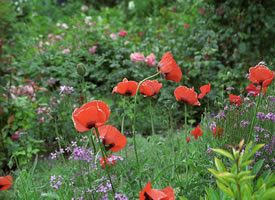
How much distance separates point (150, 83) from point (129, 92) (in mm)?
135

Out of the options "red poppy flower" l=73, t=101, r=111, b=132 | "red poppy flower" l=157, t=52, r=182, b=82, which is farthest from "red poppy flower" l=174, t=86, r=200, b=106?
"red poppy flower" l=73, t=101, r=111, b=132

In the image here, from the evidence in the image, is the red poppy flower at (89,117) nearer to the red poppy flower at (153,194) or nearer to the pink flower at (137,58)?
the red poppy flower at (153,194)

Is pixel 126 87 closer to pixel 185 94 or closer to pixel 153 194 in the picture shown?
pixel 185 94

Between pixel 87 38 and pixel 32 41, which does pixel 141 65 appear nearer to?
pixel 87 38

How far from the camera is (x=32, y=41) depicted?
468 centimetres

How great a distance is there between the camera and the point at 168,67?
1289mm

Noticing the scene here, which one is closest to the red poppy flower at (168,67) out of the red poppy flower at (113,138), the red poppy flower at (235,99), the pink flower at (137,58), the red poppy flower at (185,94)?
the red poppy flower at (185,94)

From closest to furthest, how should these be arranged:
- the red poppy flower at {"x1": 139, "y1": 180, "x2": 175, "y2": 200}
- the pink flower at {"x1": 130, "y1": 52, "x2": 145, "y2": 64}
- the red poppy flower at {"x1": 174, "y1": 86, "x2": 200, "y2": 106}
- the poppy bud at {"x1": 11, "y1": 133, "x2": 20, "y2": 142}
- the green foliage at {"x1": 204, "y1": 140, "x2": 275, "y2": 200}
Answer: the green foliage at {"x1": 204, "y1": 140, "x2": 275, "y2": 200}, the red poppy flower at {"x1": 139, "y1": 180, "x2": 175, "y2": 200}, the red poppy flower at {"x1": 174, "y1": 86, "x2": 200, "y2": 106}, the poppy bud at {"x1": 11, "y1": 133, "x2": 20, "y2": 142}, the pink flower at {"x1": 130, "y1": 52, "x2": 145, "y2": 64}

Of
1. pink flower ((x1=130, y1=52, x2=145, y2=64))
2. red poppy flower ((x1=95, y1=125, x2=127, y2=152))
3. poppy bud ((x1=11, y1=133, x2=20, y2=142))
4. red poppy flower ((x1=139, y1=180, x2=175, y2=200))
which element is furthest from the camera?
pink flower ((x1=130, y1=52, x2=145, y2=64))

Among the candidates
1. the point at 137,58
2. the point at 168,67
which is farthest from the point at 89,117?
the point at 137,58

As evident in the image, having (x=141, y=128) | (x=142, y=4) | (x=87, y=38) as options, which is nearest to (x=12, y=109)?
(x=141, y=128)

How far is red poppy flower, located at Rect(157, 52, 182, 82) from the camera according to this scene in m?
1.28

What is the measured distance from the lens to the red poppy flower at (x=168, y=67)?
1280 millimetres

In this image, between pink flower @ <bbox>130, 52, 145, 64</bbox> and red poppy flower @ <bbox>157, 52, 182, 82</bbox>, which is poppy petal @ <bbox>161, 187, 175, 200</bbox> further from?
pink flower @ <bbox>130, 52, 145, 64</bbox>
